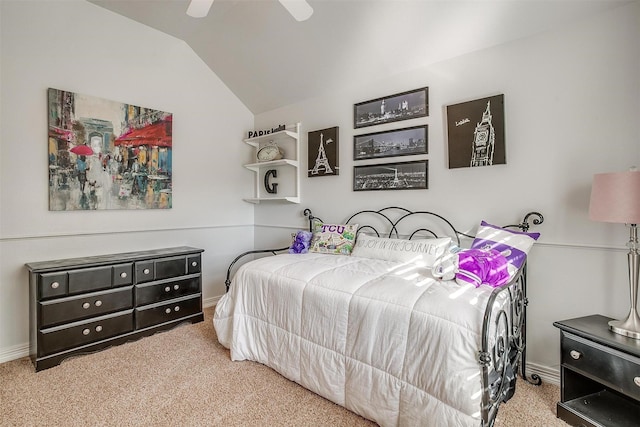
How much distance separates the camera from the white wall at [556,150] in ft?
5.72

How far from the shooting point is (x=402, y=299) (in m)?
1.53

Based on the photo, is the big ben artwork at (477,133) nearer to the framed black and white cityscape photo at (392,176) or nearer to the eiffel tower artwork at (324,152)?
the framed black and white cityscape photo at (392,176)

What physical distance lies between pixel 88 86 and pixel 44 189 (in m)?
0.94

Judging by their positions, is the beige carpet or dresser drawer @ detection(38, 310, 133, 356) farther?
dresser drawer @ detection(38, 310, 133, 356)

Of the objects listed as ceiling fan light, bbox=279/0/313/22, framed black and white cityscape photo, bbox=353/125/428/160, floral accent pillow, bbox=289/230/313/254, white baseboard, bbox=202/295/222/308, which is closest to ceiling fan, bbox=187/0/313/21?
ceiling fan light, bbox=279/0/313/22

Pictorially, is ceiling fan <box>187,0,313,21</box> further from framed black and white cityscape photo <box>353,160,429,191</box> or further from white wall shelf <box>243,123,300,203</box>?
white wall shelf <box>243,123,300,203</box>

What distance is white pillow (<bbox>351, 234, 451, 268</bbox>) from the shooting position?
215 centimetres

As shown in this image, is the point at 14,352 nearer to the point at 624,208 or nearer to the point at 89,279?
the point at 89,279

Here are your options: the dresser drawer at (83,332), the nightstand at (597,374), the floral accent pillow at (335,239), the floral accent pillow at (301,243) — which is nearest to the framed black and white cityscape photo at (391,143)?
the floral accent pillow at (335,239)

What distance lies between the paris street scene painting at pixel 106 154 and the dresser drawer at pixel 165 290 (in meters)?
0.80

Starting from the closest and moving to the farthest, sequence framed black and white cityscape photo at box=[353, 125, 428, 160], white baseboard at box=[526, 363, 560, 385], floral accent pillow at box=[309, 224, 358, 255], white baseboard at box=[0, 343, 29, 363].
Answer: white baseboard at box=[526, 363, 560, 385] < white baseboard at box=[0, 343, 29, 363] < framed black and white cityscape photo at box=[353, 125, 428, 160] < floral accent pillow at box=[309, 224, 358, 255]

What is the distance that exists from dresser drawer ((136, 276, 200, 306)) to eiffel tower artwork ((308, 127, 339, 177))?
1.63 m

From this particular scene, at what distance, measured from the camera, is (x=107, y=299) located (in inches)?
95.5

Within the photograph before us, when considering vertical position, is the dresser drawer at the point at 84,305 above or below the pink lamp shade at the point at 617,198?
below
